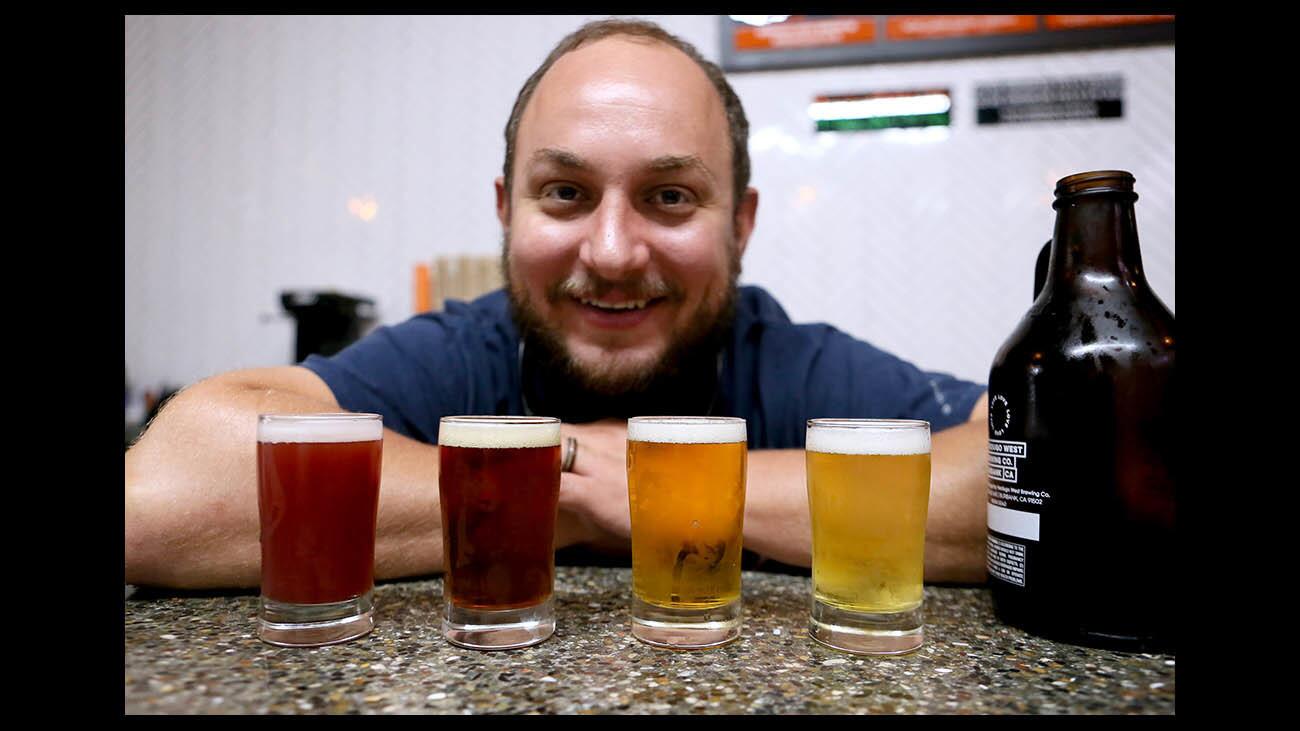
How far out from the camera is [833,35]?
3.00 m

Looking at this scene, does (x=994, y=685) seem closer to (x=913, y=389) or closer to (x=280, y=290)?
(x=913, y=389)

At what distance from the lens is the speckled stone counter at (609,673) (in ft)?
2.09

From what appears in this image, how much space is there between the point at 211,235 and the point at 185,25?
101cm

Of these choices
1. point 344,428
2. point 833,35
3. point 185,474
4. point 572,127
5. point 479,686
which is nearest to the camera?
point 479,686

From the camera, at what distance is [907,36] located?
296 cm

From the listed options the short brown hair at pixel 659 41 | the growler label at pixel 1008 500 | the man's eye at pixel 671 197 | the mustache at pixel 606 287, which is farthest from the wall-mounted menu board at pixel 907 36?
the growler label at pixel 1008 500

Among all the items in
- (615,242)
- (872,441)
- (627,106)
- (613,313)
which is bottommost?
(872,441)

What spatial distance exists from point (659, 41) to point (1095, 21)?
2291mm

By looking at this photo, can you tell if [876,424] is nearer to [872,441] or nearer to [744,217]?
[872,441]

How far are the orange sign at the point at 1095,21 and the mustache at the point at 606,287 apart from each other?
96.1 inches

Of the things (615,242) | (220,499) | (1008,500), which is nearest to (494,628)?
(220,499)

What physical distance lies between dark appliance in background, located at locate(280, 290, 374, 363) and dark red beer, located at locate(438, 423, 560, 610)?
2.44 meters

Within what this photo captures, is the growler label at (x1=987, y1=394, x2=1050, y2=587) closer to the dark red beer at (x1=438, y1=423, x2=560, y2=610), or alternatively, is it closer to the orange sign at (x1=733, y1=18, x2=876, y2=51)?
the dark red beer at (x1=438, y1=423, x2=560, y2=610)
